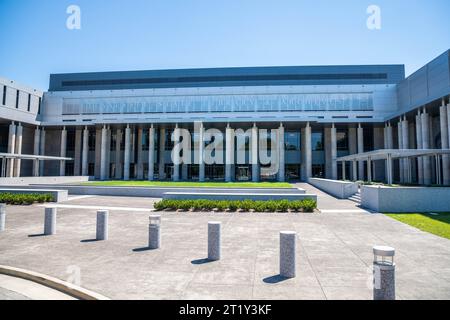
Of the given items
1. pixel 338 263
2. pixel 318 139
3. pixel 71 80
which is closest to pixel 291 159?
pixel 318 139

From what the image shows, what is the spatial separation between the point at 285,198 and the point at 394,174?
3191 centimetres

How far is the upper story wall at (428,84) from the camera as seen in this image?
30297mm

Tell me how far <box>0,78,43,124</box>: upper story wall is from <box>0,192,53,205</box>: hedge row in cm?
2696

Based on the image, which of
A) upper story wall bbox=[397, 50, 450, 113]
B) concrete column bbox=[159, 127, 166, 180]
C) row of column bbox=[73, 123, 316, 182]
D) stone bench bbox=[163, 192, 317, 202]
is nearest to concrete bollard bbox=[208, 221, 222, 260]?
stone bench bbox=[163, 192, 317, 202]

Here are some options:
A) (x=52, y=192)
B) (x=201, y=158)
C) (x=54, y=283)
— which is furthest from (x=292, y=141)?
(x=54, y=283)

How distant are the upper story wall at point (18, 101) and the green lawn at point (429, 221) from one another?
4867cm

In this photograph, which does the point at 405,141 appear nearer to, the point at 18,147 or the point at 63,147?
the point at 63,147

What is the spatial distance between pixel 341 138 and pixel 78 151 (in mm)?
46248

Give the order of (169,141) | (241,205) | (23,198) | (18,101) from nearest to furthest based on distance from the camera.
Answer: (241,205) < (23,198) < (18,101) < (169,141)

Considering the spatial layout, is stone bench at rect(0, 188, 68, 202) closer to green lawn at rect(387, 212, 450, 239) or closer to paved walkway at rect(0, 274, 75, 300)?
paved walkway at rect(0, 274, 75, 300)

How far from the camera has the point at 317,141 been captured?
47.7 m

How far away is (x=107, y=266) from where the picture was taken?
698 centimetres

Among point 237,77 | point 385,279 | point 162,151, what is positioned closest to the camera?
point 385,279

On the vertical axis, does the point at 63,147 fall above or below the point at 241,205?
above
